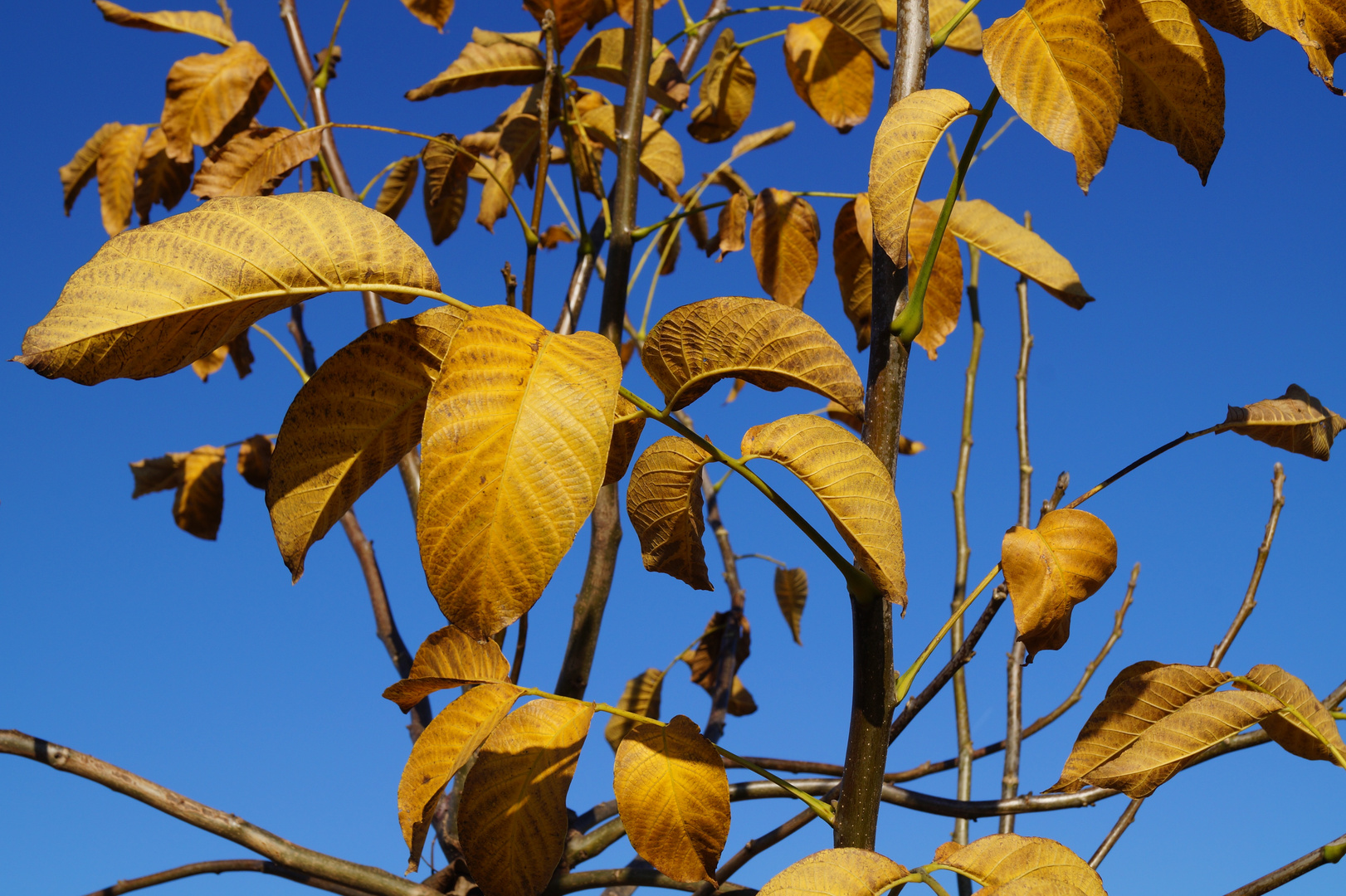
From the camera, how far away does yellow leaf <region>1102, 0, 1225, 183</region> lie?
72cm

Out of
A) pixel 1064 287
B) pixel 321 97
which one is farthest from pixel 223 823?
pixel 321 97

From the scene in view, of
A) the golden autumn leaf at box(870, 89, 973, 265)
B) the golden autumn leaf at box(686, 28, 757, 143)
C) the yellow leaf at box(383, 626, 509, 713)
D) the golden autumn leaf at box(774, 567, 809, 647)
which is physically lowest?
the yellow leaf at box(383, 626, 509, 713)

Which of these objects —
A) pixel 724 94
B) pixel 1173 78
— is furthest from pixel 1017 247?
pixel 724 94

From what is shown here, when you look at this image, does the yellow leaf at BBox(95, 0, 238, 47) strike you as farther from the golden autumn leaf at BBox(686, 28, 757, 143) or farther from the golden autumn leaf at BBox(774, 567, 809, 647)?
the golden autumn leaf at BBox(774, 567, 809, 647)

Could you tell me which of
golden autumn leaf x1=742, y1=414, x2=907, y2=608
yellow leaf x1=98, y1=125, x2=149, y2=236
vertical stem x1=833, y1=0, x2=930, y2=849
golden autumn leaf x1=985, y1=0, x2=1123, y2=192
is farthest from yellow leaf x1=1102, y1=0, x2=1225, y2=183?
yellow leaf x1=98, y1=125, x2=149, y2=236

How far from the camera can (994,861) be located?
2.06ft

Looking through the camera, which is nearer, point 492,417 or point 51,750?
point 492,417

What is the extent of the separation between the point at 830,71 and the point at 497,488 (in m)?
1.06

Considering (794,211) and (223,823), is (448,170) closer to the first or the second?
(794,211)

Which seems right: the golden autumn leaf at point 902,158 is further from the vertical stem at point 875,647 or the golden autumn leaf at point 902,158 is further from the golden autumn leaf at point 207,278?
the golden autumn leaf at point 207,278

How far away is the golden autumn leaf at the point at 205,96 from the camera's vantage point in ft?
4.75

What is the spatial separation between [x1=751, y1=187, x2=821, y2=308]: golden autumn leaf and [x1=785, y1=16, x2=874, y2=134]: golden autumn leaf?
0.18 meters

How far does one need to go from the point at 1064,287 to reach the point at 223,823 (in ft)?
3.42

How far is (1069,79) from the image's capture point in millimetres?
659
